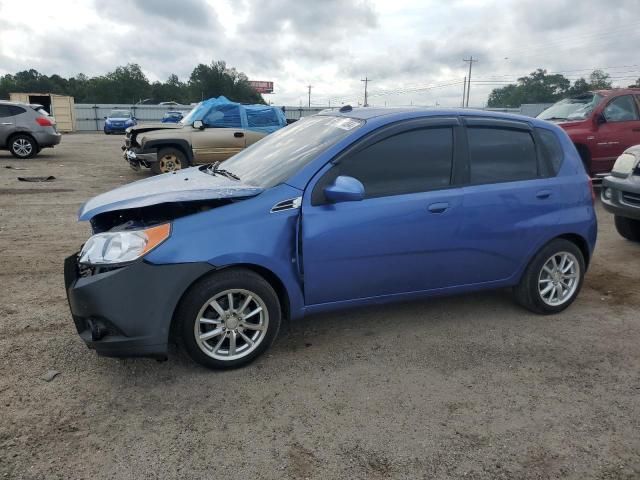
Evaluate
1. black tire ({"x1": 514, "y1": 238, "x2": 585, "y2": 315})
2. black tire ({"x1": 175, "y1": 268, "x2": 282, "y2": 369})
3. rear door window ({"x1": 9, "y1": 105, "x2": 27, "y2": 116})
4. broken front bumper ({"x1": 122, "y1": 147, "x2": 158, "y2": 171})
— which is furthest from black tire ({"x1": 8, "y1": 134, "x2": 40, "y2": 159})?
black tire ({"x1": 514, "y1": 238, "x2": 585, "y2": 315})

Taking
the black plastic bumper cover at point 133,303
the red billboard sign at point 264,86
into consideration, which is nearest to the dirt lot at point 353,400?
the black plastic bumper cover at point 133,303

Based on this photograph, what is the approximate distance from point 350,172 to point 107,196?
1.73m

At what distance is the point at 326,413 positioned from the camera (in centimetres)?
294

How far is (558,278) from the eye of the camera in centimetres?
439

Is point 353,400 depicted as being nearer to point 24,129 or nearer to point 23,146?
point 24,129

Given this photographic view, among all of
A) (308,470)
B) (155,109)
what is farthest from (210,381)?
(155,109)

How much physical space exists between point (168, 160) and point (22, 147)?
676cm

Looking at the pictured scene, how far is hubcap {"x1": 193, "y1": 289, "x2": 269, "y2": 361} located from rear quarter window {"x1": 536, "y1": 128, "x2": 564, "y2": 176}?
8.73 feet

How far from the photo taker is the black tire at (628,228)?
676 cm

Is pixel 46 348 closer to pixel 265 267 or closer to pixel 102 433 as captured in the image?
pixel 102 433

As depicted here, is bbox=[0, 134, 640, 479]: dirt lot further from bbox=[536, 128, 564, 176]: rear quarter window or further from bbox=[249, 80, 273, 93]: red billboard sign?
bbox=[249, 80, 273, 93]: red billboard sign

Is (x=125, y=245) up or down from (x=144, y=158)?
down

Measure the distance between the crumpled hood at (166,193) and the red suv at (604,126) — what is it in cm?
806

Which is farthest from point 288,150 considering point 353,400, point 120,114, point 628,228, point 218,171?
point 120,114
